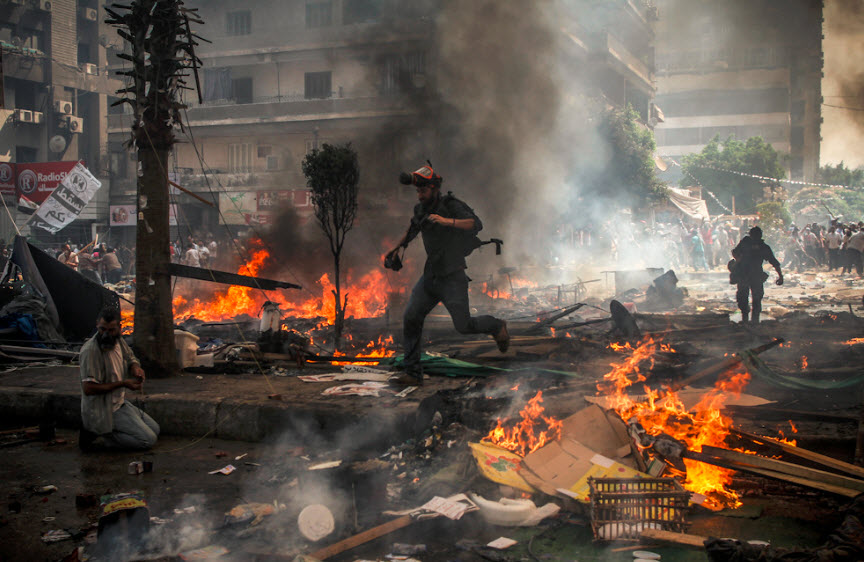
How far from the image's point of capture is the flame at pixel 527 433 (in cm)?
435

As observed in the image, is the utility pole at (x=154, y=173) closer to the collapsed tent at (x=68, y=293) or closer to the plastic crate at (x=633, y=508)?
the collapsed tent at (x=68, y=293)

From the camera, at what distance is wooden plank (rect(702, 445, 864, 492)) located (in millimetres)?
3408

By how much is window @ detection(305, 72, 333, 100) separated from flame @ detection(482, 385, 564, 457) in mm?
29289

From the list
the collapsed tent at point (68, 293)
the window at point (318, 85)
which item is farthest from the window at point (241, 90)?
the collapsed tent at point (68, 293)

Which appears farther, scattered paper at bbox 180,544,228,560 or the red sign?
the red sign

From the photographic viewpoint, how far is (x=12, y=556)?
3096mm

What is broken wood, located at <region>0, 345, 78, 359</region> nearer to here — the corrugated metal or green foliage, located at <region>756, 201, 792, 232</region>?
green foliage, located at <region>756, 201, 792, 232</region>

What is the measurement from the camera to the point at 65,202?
556 inches

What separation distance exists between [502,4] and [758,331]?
15.0 metres

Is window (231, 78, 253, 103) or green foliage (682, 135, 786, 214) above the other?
window (231, 78, 253, 103)

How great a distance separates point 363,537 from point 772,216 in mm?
35997

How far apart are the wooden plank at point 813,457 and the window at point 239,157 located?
3149cm

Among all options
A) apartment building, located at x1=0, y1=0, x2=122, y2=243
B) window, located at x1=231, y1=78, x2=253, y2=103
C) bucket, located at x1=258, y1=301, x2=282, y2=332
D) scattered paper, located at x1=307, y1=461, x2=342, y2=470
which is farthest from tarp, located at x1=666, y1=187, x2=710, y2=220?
scattered paper, located at x1=307, y1=461, x2=342, y2=470

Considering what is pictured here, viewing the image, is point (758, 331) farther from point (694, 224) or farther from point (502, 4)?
point (694, 224)
